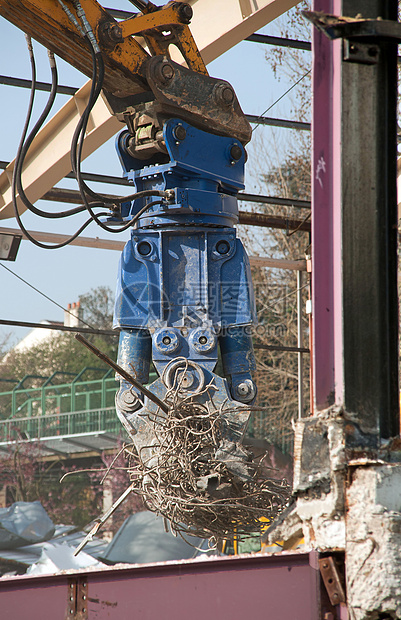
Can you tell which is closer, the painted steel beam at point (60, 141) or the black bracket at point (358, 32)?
the black bracket at point (358, 32)

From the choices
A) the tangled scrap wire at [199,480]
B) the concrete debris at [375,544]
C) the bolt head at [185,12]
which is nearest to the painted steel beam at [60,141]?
the bolt head at [185,12]

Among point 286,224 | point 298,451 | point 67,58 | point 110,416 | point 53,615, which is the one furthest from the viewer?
point 110,416

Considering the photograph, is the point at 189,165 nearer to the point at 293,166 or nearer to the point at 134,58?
the point at 134,58

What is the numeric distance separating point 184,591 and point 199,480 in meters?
2.00

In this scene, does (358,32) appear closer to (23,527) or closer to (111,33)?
(111,33)

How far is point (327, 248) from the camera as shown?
2658 millimetres

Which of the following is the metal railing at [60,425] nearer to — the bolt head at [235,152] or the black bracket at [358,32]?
the bolt head at [235,152]

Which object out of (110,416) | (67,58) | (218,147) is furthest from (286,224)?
(110,416)

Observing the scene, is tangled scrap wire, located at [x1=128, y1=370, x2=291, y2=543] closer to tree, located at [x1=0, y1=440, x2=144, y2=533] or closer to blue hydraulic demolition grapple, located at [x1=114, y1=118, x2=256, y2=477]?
blue hydraulic demolition grapple, located at [x1=114, y1=118, x2=256, y2=477]

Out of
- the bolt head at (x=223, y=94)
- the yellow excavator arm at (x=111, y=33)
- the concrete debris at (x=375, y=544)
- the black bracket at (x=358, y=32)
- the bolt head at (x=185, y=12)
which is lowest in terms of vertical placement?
the concrete debris at (x=375, y=544)

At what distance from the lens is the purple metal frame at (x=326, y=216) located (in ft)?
8.48

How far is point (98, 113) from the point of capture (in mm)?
6805

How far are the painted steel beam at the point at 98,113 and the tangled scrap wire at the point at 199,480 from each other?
275 centimetres

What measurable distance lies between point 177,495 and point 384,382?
2.37 m
